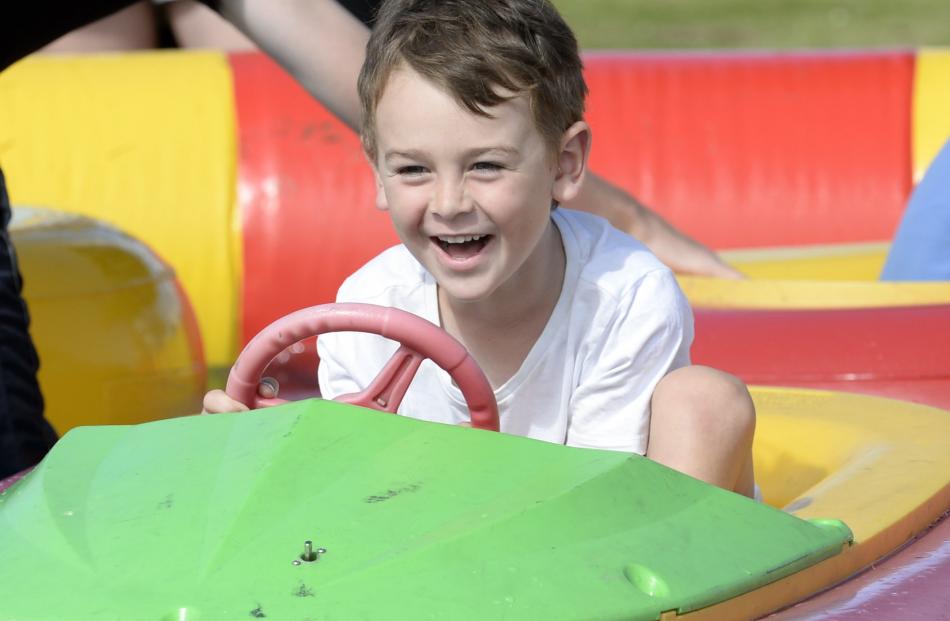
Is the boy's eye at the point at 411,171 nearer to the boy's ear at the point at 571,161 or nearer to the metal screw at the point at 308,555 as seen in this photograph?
the boy's ear at the point at 571,161

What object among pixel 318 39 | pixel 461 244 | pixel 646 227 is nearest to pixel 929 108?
pixel 646 227

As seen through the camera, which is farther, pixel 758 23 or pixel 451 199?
pixel 758 23

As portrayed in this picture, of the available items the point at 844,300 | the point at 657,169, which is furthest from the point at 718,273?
the point at 657,169

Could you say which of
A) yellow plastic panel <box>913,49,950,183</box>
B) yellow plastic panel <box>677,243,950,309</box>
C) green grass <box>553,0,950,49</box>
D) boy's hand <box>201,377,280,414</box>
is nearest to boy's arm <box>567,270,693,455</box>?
boy's hand <box>201,377,280,414</box>

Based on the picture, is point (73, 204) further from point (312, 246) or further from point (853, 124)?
point (853, 124)

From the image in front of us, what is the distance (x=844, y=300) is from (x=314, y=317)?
1322 millimetres

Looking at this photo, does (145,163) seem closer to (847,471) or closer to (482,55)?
(482,55)

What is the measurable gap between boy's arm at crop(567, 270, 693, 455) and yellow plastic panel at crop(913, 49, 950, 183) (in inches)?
72.5

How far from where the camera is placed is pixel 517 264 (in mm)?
1659

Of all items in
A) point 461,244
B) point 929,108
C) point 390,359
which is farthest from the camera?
point 929,108

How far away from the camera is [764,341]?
229 centimetres

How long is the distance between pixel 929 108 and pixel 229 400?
2.34m

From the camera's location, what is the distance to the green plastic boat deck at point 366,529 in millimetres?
1208

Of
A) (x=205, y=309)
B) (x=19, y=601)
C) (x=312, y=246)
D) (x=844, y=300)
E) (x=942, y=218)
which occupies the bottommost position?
(x=205, y=309)
